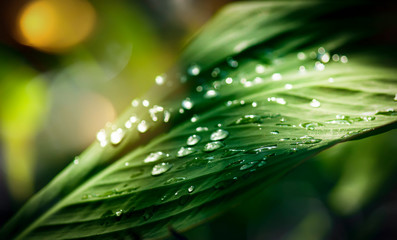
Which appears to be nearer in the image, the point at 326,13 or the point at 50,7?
the point at 326,13

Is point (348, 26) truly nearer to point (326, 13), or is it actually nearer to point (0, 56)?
point (326, 13)

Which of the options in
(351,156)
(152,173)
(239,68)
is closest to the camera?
(152,173)

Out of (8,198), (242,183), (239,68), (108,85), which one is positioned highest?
(108,85)

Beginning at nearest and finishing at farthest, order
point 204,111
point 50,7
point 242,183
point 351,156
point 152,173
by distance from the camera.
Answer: point 242,183 → point 152,173 → point 204,111 → point 351,156 → point 50,7

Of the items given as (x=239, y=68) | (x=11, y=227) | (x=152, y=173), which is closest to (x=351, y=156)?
(x=239, y=68)

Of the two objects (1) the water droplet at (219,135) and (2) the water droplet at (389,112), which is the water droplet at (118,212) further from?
(2) the water droplet at (389,112)

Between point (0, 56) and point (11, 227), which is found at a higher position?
point (0, 56)

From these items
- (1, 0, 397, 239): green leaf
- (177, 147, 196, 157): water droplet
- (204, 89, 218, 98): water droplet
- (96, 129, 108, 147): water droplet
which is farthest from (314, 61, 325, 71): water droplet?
(96, 129, 108, 147): water droplet

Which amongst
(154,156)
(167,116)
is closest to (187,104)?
(167,116)

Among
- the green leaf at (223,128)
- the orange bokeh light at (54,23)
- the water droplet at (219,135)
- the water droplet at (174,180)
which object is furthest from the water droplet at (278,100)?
the orange bokeh light at (54,23)
